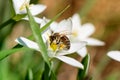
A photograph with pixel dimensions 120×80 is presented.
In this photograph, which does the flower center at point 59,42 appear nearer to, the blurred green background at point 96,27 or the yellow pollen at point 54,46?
the yellow pollen at point 54,46

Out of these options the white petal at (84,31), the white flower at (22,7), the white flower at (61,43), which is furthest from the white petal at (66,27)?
the white petal at (84,31)

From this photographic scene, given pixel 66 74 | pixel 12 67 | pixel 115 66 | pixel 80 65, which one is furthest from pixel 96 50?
pixel 80 65

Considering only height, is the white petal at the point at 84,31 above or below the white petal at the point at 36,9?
below

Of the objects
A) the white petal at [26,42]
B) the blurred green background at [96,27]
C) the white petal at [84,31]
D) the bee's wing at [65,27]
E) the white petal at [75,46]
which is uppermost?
the white petal at [26,42]

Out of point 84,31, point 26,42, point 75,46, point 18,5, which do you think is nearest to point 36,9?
point 18,5

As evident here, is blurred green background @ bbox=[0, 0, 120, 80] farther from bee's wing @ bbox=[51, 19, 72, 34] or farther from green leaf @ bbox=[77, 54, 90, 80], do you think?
green leaf @ bbox=[77, 54, 90, 80]

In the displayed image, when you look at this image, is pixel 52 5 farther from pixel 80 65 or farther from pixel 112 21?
pixel 80 65

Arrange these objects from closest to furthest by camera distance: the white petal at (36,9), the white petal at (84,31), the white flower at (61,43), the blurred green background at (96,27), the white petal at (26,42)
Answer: the white petal at (26,42) → the white flower at (61,43) → the white petal at (36,9) → the white petal at (84,31) → the blurred green background at (96,27)

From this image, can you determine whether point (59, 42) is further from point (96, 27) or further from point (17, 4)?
point (96, 27)

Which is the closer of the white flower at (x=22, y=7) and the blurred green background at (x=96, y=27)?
the white flower at (x=22, y=7)

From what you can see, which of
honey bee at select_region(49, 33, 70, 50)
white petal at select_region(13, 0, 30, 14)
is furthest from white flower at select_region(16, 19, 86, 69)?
white petal at select_region(13, 0, 30, 14)
